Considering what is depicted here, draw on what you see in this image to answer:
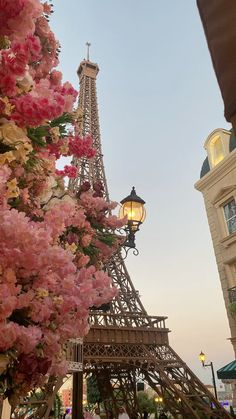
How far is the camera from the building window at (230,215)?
45.4 feet

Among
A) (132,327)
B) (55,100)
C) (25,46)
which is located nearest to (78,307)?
(55,100)

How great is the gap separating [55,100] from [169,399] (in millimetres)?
17589

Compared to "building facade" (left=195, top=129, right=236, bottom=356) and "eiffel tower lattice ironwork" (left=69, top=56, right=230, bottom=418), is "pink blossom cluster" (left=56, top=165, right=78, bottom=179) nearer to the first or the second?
"building facade" (left=195, top=129, right=236, bottom=356)

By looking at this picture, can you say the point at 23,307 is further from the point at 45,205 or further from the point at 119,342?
the point at 119,342

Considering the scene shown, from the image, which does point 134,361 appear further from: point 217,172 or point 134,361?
point 217,172

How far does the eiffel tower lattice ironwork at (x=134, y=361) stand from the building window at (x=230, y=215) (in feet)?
16.4

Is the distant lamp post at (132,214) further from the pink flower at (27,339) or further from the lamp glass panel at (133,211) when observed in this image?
the pink flower at (27,339)

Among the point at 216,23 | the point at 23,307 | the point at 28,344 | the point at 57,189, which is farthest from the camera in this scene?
the point at 57,189

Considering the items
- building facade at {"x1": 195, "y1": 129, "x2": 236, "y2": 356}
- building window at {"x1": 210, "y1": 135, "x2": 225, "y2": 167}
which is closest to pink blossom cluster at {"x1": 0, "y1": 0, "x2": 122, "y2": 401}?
building facade at {"x1": 195, "y1": 129, "x2": 236, "y2": 356}

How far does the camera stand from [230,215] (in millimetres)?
14086

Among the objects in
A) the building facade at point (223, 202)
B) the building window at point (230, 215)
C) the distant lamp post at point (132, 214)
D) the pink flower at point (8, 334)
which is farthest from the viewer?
the building window at point (230, 215)

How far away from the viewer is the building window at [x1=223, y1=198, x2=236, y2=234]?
13.8 metres

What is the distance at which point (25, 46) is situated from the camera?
200 centimetres

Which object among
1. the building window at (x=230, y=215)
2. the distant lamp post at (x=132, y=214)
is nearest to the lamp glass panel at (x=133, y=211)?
the distant lamp post at (x=132, y=214)
